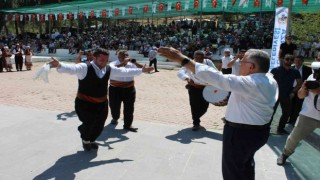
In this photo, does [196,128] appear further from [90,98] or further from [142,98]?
[142,98]

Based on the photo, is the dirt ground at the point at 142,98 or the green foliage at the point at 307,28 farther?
the green foliage at the point at 307,28

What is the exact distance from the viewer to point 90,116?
563 cm

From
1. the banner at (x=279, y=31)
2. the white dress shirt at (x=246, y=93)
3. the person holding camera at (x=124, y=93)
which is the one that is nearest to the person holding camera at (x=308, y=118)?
the white dress shirt at (x=246, y=93)

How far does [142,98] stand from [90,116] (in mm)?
5846

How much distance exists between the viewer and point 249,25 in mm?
28078

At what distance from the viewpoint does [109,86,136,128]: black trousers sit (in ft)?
24.0

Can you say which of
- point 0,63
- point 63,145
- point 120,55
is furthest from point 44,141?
point 0,63

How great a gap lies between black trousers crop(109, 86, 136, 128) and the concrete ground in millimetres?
297

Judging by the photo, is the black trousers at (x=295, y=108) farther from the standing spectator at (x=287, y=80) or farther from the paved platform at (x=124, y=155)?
the paved platform at (x=124, y=155)

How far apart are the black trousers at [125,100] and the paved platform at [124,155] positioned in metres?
0.30

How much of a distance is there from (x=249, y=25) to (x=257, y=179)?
24.7 metres

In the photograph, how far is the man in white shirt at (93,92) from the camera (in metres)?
5.37

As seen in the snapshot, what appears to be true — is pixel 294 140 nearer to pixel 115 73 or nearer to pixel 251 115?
pixel 251 115

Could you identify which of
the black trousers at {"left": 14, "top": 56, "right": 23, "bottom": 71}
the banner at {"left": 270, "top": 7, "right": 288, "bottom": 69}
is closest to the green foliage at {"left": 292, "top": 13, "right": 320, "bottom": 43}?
the banner at {"left": 270, "top": 7, "right": 288, "bottom": 69}
